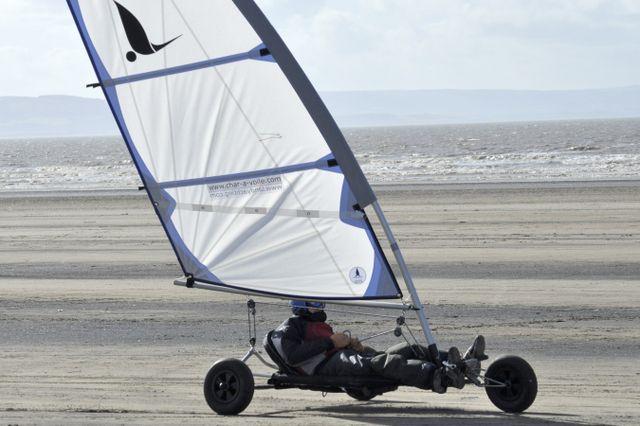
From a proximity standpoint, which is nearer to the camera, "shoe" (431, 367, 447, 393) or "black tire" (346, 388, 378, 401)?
"shoe" (431, 367, 447, 393)

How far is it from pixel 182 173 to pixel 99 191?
104 feet

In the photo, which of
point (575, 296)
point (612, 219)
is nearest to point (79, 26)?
point (575, 296)

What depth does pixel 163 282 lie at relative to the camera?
16.0m

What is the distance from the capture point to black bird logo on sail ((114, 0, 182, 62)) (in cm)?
778

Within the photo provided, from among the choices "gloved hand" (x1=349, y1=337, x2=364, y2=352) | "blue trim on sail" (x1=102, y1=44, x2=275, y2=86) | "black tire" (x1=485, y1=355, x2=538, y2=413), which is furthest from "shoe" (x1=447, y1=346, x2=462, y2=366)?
"blue trim on sail" (x1=102, y1=44, x2=275, y2=86)

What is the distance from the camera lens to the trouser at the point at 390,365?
24.1 feet

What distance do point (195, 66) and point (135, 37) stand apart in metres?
0.45

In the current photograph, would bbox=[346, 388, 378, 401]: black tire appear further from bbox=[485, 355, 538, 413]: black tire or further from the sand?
bbox=[485, 355, 538, 413]: black tire

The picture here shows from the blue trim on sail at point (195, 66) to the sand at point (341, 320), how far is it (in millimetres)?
2261

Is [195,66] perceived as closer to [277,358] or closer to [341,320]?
[277,358]

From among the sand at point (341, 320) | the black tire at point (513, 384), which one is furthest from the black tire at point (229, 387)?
the black tire at point (513, 384)

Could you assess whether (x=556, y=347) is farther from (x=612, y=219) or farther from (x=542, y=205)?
(x=542, y=205)

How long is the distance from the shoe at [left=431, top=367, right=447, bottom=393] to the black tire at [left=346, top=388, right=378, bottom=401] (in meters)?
0.46

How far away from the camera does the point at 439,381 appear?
24.0ft
